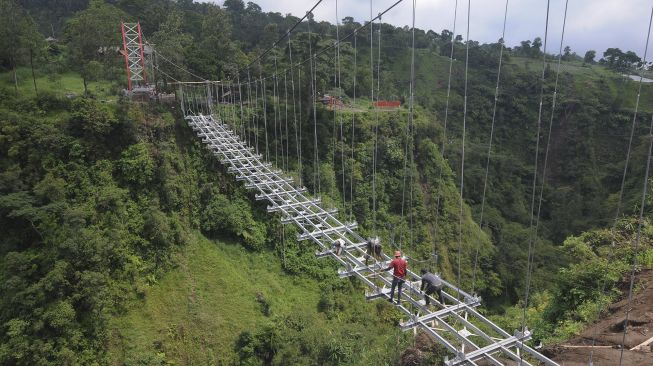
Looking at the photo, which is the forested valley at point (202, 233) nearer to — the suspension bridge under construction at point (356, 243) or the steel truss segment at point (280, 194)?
the suspension bridge under construction at point (356, 243)

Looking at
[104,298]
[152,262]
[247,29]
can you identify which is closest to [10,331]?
[104,298]

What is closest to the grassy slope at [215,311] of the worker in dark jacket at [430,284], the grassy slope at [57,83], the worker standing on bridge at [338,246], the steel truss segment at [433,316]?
the worker standing on bridge at [338,246]

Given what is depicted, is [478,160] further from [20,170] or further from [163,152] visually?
[20,170]

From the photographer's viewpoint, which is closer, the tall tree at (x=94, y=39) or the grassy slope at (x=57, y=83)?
the grassy slope at (x=57, y=83)

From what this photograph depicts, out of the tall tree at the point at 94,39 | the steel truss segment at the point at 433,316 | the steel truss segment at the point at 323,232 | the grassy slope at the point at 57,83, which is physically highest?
the tall tree at the point at 94,39

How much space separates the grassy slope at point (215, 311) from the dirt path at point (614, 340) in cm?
377

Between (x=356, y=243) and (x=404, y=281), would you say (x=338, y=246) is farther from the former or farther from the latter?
(x=404, y=281)

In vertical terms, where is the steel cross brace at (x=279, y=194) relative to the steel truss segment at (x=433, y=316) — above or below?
above

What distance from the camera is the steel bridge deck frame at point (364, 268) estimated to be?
15.4ft

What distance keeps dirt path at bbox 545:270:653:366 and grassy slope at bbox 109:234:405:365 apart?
12.4 feet

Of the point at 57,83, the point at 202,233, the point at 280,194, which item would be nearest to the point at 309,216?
the point at 280,194

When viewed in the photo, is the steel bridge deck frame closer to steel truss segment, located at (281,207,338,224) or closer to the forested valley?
steel truss segment, located at (281,207,338,224)

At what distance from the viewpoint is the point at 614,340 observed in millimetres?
6258

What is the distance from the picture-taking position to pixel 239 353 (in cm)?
1069
